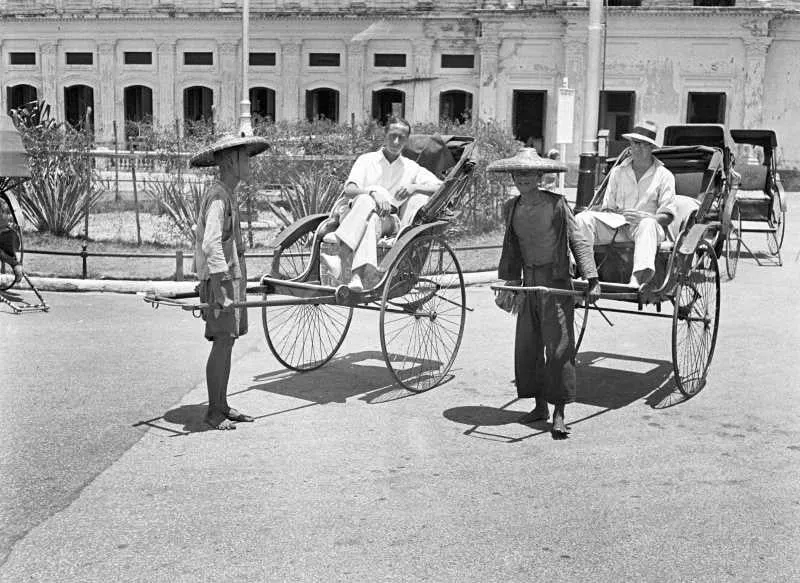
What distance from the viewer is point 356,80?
37594mm

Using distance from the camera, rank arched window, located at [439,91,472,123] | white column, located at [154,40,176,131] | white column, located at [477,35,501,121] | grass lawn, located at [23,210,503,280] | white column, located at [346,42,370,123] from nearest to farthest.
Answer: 1. grass lawn, located at [23,210,503,280]
2. white column, located at [477,35,501,121]
3. arched window, located at [439,91,472,123]
4. white column, located at [346,42,370,123]
5. white column, located at [154,40,176,131]

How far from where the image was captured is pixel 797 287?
42.9ft

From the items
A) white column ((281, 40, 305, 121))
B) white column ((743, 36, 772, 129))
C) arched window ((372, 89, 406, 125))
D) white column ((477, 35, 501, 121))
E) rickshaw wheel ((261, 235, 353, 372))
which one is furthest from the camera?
white column ((281, 40, 305, 121))

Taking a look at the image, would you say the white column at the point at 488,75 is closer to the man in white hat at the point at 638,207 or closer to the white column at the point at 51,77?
the white column at the point at 51,77

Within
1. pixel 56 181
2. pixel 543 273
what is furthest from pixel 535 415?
pixel 56 181

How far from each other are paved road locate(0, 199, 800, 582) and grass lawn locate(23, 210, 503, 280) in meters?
3.98

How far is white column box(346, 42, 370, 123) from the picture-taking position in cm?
3738

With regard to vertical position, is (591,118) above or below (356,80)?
below

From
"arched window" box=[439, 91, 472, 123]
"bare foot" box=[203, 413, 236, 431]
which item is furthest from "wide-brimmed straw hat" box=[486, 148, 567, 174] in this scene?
"arched window" box=[439, 91, 472, 123]

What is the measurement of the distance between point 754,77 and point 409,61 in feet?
37.4

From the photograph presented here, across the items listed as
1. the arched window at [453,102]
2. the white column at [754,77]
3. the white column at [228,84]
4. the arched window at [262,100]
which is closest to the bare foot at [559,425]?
the white column at [754,77]

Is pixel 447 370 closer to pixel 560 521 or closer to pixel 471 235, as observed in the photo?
pixel 560 521

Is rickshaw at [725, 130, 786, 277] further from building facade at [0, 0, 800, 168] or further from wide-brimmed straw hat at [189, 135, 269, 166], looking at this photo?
building facade at [0, 0, 800, 168]

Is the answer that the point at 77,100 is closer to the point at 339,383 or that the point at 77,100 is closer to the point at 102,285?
the point at 102,285
